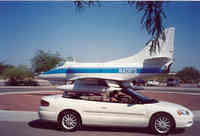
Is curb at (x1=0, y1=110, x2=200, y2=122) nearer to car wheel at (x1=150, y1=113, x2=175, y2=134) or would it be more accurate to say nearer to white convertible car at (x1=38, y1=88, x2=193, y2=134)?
white convertible car at (x1=38, y1=88, x2=193, y2=134)

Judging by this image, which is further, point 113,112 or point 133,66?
point 133,66

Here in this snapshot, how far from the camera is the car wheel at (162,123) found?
6712 millimetres

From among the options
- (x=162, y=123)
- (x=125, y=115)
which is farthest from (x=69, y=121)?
(x=162, y=123)

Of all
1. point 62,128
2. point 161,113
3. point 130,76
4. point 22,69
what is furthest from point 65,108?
point 22,69

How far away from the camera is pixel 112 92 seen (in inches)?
288

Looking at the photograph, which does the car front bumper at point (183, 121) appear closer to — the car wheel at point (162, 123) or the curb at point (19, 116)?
the car wheel at point (162, 123)

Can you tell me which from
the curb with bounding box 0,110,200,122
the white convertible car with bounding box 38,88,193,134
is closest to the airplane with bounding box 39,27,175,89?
the curb with bounding box 0,110,200,122

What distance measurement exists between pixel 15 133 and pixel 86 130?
7.19ft

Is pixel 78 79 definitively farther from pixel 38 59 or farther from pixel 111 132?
pixel 38 59

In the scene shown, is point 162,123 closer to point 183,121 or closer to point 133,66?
point 183,121

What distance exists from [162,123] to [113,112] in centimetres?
153

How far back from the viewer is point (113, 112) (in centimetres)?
686

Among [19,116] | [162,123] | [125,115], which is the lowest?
[19,116]

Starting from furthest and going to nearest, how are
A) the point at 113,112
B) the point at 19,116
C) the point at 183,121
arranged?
the point at 19,116
the point at 113,112
the point at 183,121
